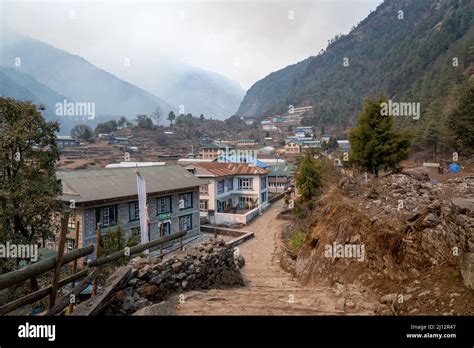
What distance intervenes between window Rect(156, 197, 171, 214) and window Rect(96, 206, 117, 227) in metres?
3.95

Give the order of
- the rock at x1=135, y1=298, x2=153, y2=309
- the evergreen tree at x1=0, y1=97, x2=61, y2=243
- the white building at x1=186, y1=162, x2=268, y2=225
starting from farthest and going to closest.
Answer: the white building at x1=186, y1=162, x2=268, y2=225
the evergreen tree at x1=0, y1=97, x2=61, y2=243
the rock at x1=135, y1=298, x2=153, y2=309

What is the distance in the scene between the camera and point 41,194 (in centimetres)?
1164

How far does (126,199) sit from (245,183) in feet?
64.7

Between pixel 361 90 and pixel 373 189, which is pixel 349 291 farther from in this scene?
pixel 361 90

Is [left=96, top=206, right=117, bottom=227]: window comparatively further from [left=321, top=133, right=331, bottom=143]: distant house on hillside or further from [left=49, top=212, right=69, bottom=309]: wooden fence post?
[left=321, top=133, right=331, bottom=143]: distant house on hillside

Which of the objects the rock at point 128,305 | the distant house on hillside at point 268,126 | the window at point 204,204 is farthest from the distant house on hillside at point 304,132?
the rock at point 128,305

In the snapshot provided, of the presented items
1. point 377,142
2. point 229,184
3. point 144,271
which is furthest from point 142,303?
point 229,184

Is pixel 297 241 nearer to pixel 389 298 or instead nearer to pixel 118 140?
pixel 389 298

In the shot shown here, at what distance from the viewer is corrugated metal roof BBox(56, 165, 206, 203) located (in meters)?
19.6

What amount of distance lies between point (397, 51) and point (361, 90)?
24.9m

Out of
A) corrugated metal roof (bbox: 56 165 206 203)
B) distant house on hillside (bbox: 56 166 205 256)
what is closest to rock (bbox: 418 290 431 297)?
distant house on hillside (bbox: 56 166 205 256)

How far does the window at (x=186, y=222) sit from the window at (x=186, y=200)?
85 cm

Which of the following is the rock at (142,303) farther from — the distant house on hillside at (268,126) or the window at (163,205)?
the distant house on hillside at (268,126)
